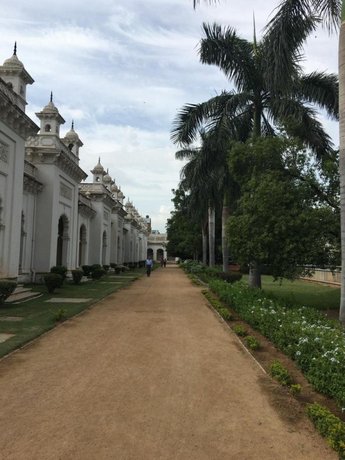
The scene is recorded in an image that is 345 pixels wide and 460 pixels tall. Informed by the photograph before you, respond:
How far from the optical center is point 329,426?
4.51 m

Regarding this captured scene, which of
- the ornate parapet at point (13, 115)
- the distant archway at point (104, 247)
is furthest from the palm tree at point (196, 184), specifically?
the distant archway at point (104, 247)

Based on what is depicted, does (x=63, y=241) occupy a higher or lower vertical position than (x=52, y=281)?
higher

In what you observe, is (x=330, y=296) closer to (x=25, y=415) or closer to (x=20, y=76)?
(x=20, y=76)

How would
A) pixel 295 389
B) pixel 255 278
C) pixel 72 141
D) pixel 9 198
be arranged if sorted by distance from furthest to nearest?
pixel 72 141 < pixel 255 278 < pixel 9 198 < pixel 295 389

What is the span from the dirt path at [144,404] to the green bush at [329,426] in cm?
9

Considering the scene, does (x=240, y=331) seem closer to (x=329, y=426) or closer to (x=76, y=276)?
(x=329, y=426)

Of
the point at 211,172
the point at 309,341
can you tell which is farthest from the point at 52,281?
the point at 309,341

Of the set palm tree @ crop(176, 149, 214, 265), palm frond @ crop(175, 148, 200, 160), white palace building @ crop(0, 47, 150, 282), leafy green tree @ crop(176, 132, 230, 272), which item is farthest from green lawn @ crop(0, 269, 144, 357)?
palm frond @ crop(175, 148, 200, 160)

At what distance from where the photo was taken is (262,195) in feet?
47.2

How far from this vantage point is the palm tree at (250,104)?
17359 mm

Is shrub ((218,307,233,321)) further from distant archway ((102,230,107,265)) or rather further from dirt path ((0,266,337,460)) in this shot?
distant archway ((102,230,107,265))

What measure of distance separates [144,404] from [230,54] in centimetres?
1570

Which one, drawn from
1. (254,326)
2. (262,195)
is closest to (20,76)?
(262,195)

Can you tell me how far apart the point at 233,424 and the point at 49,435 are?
1.87 metres
